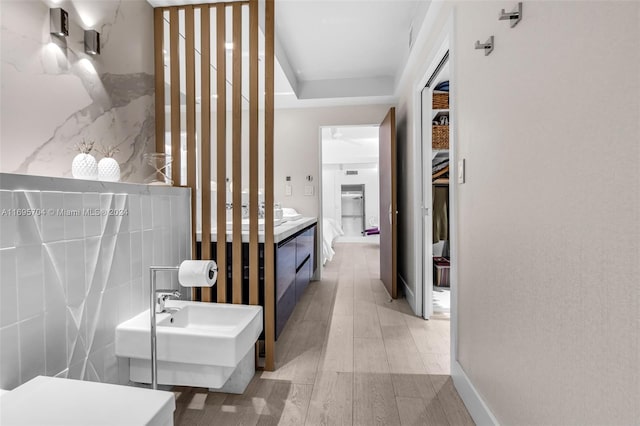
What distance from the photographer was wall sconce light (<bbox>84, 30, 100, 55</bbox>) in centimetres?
152

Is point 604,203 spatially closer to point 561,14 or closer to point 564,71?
point 564,71

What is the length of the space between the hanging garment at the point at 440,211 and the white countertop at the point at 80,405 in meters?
3.43

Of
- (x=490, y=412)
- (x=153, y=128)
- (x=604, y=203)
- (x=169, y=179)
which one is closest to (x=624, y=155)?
(x=604, y=203)

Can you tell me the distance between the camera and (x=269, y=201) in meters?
1.91

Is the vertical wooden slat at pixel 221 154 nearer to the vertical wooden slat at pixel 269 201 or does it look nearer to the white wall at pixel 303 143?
the vertical wooden slat at pixel 269 201

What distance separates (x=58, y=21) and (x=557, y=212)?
2020 mm

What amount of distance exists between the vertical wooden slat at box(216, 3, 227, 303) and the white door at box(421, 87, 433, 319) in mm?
1733

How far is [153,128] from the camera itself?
2.04 metres

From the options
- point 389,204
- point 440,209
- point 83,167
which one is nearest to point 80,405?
point 83,167

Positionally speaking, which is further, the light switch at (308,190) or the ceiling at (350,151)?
the ceiling at (350,151)

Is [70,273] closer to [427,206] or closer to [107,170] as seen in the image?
[107,170]

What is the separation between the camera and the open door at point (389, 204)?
3.36m

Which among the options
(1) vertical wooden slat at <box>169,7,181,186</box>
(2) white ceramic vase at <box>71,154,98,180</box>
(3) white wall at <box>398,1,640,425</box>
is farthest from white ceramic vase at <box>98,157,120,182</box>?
(3) white wall at <box>398,1,640,425</box>

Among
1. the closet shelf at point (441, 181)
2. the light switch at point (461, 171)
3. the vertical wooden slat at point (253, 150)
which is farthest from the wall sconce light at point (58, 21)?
the closet shelf at point (441, 181)
